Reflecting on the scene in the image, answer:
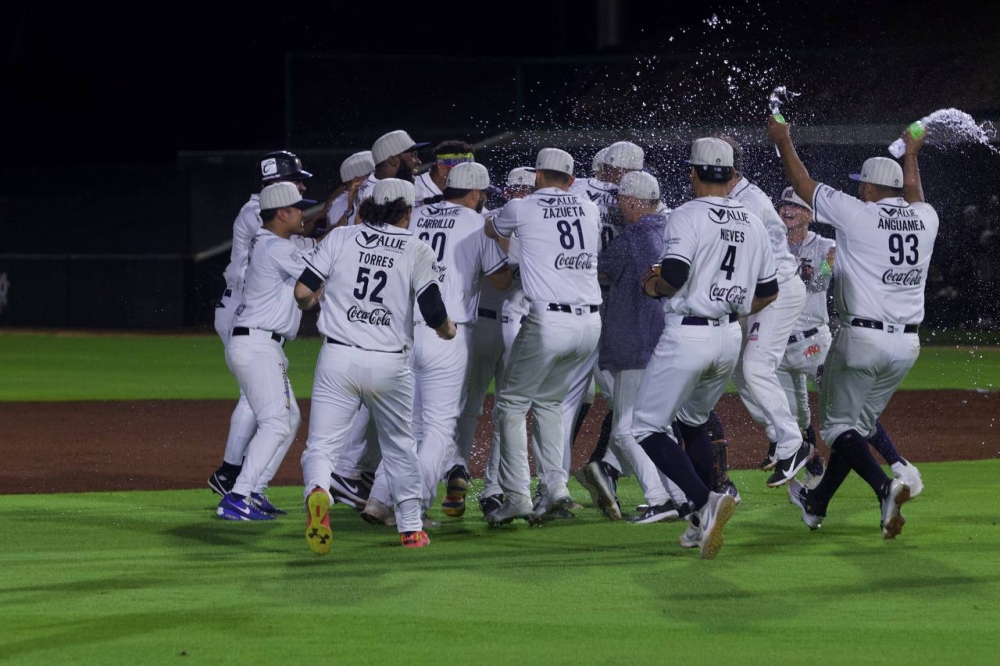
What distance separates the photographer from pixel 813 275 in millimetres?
10734

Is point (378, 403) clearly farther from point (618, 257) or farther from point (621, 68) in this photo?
point (621, 68)

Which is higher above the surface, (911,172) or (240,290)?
(911,172)

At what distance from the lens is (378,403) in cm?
750

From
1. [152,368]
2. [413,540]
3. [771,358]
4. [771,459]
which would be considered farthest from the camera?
[152,368]

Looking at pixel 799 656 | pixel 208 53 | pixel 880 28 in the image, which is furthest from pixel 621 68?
pixel 799 656

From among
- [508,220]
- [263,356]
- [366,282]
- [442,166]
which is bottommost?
[263,356]

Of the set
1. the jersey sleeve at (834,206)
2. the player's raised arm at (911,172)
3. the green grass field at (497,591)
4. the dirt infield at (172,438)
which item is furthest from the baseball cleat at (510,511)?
the player's raised arm at (911,172)

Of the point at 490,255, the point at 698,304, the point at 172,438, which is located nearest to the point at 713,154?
the point at 698,304

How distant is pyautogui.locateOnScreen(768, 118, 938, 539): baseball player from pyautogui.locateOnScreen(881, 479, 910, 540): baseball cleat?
32 cm

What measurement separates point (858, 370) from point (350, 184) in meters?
3.61

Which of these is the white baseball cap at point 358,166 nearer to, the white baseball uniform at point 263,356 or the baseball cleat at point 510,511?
the white baseball uniform at point 263,356

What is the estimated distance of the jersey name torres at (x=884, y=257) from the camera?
8125 mm

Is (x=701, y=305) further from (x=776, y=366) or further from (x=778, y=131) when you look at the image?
(x=776, y=366)

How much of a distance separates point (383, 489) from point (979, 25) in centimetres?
2424
